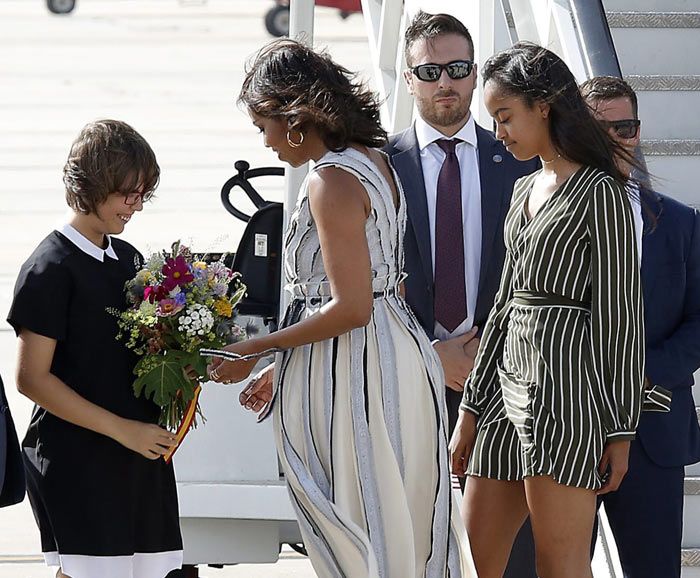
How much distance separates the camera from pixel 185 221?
17453 mm

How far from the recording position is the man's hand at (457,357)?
3.77 metres

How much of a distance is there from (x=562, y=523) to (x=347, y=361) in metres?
0.60

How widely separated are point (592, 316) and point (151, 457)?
1069mm

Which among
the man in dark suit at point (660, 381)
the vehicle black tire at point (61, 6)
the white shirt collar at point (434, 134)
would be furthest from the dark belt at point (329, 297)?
the vehicle black tire at point (61, 6)

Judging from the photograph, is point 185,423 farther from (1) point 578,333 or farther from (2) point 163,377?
(1) point 578,333

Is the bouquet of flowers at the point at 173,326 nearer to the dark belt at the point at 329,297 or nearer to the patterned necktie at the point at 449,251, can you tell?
the dark belt at the point at 329,297

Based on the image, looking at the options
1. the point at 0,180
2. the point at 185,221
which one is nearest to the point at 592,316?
the point at 185,221

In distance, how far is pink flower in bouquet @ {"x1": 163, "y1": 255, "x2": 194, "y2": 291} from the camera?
3148 millimetres

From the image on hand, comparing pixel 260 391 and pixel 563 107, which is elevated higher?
pixel 563 107

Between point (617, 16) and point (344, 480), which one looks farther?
point (617, 16)

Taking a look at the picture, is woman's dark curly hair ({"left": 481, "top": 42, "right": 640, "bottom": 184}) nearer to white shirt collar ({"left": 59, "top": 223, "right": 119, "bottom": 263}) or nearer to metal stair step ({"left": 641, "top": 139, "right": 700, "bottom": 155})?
white shirt collar ({"left": 59, "top": 223, "right": 119, "bottom": 263})

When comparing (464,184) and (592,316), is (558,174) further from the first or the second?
(464,184)

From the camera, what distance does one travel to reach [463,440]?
3354 millimetres

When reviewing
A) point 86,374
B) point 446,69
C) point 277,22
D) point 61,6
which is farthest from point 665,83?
point 61,6
